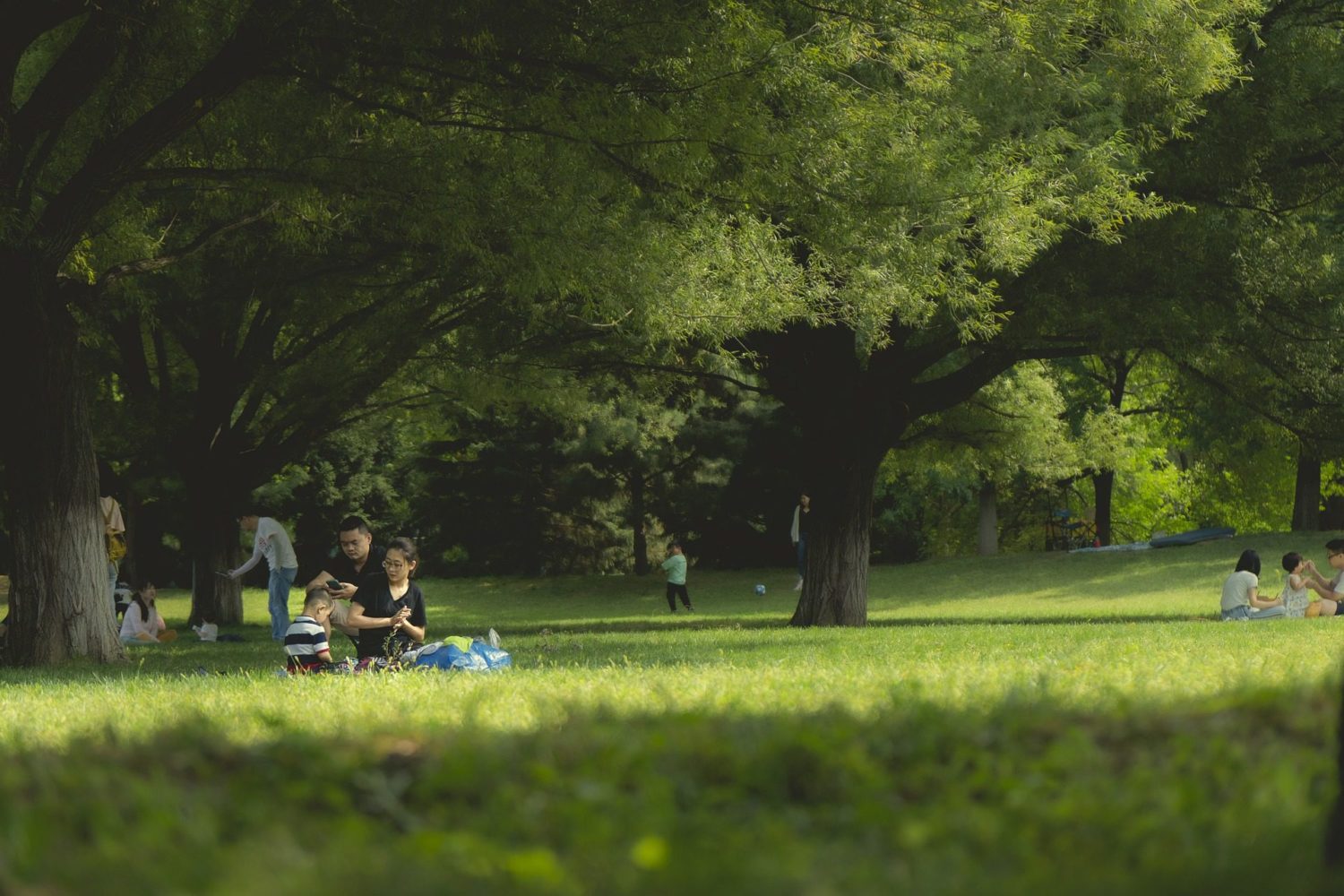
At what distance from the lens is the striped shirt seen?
1134 centimetres

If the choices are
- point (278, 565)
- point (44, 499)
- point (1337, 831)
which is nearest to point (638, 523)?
point (278, 565)

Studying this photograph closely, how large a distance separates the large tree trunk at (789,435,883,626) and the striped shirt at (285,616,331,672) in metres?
11.8

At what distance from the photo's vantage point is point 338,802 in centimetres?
400

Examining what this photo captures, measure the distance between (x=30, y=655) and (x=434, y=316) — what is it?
10949mm

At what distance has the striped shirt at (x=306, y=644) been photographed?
1134 centimetres

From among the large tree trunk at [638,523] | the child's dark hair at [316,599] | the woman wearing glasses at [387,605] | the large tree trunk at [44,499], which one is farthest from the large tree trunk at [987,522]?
the child's dark hair at [316,599]

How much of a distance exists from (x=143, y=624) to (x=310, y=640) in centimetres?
1254

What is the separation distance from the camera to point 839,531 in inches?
873

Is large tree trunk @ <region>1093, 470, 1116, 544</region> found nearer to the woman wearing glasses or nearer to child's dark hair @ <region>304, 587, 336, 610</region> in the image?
the woman wearing glasses

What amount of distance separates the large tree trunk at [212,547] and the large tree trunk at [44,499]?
11.9m

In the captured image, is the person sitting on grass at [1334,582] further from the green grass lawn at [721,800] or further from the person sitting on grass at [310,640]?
the person sitting on grass at [310,640]

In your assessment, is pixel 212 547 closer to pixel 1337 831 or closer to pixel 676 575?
pixel 676 575

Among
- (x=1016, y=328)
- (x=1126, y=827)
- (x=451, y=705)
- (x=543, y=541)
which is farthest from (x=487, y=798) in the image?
(x=543, y=541)

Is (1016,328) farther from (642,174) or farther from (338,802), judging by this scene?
(338,802)
